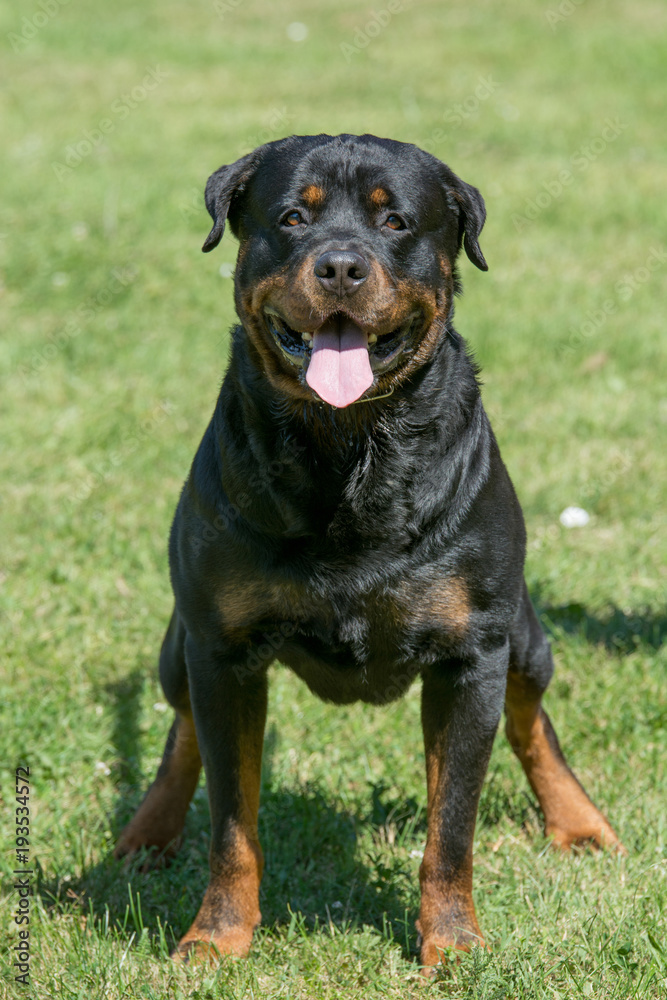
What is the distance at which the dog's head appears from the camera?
2658 millimetres

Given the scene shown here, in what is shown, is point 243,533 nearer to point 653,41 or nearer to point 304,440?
point 304,440

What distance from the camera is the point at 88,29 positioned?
46.8 feet

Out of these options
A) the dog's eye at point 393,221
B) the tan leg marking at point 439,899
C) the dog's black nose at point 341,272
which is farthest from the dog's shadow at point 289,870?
the dog's eye at point 393,221

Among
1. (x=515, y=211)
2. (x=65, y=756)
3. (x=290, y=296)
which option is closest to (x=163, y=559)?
→ (x=65, y=756)

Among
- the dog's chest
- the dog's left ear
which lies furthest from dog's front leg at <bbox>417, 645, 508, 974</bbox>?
the dog's left ear

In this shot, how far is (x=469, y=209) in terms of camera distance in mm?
3074

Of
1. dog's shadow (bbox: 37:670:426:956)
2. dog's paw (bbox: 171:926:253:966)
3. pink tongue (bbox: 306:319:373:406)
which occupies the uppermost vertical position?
pink tongue (bbox: 306:319:373:406)

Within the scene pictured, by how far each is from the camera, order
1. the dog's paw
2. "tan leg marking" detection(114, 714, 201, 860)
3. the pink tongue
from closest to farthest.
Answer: the pink tongue
the dog's paw
"tan leg marking" detection(114, 714, 201, 860)

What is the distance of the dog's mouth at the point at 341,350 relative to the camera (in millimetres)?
2629

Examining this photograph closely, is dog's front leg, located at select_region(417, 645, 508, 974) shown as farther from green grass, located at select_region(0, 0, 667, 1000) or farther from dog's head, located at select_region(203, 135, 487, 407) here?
dog's head, located at select_region(203, 135, 487, 407)

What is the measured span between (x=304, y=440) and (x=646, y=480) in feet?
10.3

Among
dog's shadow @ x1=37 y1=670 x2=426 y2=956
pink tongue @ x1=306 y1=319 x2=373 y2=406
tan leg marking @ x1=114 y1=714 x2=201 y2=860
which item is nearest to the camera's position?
pink tongue @ x1=306 y1=319 x2=373 y2=406

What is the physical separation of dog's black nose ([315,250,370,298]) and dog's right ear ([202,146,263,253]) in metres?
0.49

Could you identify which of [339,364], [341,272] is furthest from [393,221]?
[339,364]
